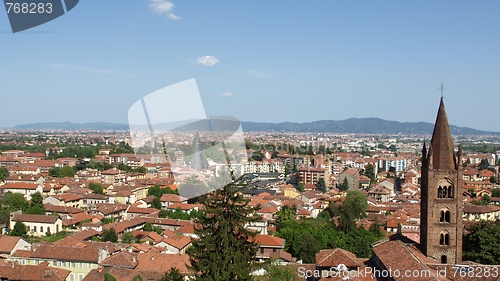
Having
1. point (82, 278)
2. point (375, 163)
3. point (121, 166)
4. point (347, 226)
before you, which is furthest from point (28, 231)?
point (375, 163)

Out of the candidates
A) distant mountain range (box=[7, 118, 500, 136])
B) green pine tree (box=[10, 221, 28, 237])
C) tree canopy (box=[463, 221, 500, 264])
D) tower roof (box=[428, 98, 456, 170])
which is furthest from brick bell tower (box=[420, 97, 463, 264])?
distant mountain range (box=[7, 118, 500, 136])

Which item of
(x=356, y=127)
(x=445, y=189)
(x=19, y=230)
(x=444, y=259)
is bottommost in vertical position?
(x=19, y=230)

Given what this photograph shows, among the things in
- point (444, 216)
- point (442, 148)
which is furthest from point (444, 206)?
point (442, 148)

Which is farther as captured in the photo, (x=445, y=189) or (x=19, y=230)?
(x=19, y=230)

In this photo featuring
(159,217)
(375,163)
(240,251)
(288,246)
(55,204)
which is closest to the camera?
(240,251)

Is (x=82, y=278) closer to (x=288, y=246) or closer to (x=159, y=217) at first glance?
(x=288, y=246)

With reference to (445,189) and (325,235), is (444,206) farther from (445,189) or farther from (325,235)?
(325,235)

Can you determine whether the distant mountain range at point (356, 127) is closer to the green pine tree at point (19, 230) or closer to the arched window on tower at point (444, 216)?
the green pine tree at point (19, 230)
